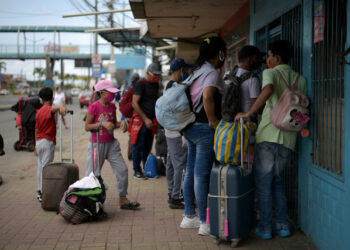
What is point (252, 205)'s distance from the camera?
14.4 feet

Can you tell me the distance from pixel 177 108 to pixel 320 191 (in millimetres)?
1657

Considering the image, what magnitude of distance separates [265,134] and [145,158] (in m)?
3.88

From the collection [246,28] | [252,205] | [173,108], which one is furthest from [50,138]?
[246,28]

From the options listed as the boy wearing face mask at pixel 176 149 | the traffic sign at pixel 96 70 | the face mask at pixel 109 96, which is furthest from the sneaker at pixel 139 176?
the traffic sign at pixel 96 70

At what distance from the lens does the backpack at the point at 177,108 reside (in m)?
4.46

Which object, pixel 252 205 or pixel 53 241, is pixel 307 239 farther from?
pixel 53 241

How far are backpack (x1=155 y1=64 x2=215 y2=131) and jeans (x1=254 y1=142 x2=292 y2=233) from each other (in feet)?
2.68

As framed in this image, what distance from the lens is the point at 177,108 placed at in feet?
14.6

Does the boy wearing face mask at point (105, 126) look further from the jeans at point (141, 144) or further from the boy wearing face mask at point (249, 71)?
the jeans at point (141, 144)

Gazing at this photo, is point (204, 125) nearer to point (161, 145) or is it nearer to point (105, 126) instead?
point (105, 126)

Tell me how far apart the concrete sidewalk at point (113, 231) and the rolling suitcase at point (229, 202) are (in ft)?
0.67

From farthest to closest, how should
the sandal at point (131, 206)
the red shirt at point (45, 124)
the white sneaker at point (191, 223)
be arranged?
the red shirt at point (45, 124) → the sandal at point (131, 206) → the white sneaker at point (191, 223)

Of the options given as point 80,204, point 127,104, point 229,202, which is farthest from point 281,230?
point 127,104

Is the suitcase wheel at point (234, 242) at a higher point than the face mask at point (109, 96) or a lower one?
lower
